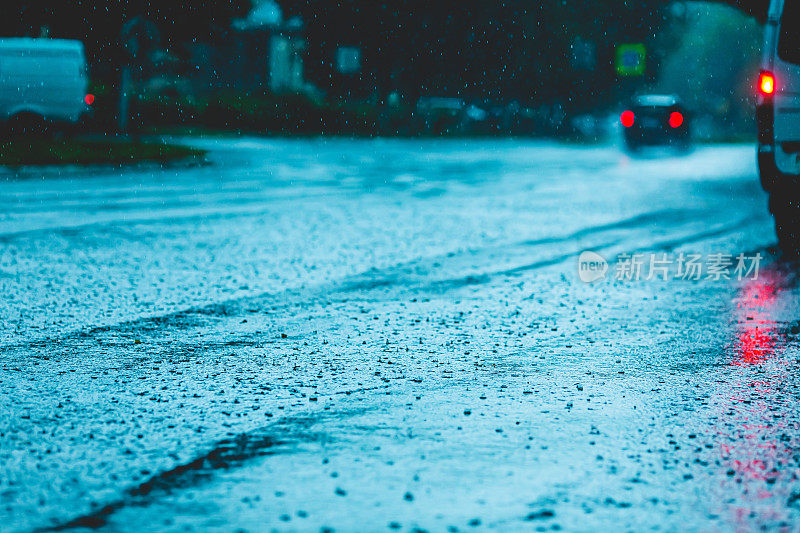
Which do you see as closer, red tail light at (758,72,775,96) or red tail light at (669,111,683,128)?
red tail light at (758,72,775,96)

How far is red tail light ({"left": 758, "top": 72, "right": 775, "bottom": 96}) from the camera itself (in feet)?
32.2

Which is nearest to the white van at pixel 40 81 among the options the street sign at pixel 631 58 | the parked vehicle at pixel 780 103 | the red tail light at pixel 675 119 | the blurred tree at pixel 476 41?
the red tail light at pixel 675 119

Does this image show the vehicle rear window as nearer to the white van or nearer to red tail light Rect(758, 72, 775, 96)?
red tail light Rect(758, 72, 775, 96)

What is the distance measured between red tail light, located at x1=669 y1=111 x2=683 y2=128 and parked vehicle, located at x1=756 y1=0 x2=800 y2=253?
2109 cm

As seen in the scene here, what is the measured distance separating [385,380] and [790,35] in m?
5.81

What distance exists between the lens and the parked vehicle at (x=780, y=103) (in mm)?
9734

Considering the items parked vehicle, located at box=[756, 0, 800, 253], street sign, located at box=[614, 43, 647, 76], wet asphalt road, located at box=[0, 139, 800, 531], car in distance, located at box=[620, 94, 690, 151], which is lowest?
wet asphalt road, located at box=[0, 139, 800, 531]

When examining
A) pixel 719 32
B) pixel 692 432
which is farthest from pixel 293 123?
pixel 719 32

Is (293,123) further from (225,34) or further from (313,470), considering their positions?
(313,470)

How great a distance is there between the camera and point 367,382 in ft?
18.4

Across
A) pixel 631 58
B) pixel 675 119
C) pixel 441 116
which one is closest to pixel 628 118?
pixel 675 119
